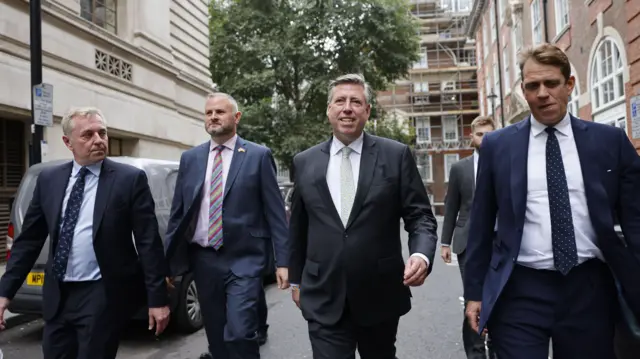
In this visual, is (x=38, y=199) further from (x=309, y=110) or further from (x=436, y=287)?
(x=309, y=110)

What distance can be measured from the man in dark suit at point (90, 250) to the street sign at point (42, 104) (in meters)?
5.17

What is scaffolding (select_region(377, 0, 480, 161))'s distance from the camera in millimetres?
48250

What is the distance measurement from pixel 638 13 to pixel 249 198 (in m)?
11.2

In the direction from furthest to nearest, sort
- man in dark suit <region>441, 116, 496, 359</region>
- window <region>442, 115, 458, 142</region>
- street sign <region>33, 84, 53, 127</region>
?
window <region>442, 115, 458, 142</region> < street sign <region>33, 84, 53, 127</region> < man in dark suit <region>441, 116, 496, 359</region>

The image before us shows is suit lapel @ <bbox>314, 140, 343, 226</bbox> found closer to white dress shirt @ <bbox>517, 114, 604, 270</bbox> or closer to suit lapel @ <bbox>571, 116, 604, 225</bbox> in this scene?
white dress shirt @ <bbox>517, 114, 604, 270</bbox>

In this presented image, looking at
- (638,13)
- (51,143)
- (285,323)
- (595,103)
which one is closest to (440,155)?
(595,103)

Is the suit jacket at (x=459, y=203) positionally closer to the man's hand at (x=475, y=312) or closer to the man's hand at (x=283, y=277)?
the man's hand at (x=283, y=277)

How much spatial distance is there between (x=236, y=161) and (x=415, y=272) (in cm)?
181

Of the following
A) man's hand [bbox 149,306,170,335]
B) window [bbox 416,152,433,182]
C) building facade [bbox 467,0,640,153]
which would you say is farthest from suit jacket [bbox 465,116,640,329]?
window [bbox 416,152,433,182]

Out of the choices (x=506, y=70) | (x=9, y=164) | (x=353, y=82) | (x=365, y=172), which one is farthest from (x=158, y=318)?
(x=506, y=70)

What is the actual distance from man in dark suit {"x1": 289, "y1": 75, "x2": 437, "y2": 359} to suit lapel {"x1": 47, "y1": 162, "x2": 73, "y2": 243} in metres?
1.37

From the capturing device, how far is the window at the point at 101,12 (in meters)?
13.1

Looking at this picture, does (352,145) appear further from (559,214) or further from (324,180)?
(559,214)

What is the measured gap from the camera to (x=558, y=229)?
2361 millimetres
